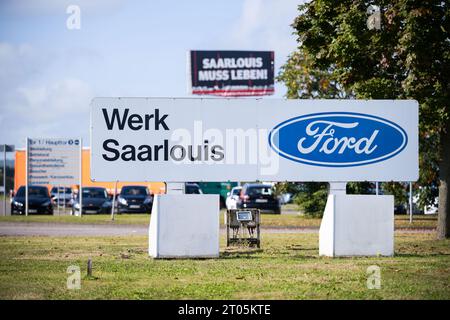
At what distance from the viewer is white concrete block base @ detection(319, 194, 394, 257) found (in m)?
16.8

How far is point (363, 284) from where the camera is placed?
12.2 m

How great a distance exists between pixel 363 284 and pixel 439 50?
1101 centimetres

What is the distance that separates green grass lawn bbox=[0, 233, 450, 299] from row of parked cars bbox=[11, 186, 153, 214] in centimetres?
2223

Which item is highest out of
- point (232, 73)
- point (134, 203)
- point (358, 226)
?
point (232, 73)

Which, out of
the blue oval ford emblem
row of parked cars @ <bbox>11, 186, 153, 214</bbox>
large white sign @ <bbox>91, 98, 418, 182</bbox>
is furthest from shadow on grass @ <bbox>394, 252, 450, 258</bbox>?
row of parked cars @ <bbox>11, 186, 153, 214</bbox>

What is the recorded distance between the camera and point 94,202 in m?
43.6

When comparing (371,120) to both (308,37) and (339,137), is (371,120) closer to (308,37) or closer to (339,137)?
(339,137)

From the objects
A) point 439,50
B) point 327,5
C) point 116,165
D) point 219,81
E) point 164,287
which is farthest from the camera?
point 219,81

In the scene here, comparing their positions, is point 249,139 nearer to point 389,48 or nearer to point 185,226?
point 185,226

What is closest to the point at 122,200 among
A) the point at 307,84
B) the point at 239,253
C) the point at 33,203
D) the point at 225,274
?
the point at 33,203

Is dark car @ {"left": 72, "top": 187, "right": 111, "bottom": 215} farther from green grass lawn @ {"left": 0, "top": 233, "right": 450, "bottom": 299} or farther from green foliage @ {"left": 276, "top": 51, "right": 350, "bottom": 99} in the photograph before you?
green grass lawn @ {"left": 0, "top": 233, "right": 450, "bottom": 299}

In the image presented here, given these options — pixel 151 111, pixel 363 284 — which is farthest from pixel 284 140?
pixel 363 284

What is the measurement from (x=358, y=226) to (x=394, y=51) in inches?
278

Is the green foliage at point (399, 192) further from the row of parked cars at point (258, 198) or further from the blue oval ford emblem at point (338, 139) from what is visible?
the blue oval ford emblem at point (338, 139)
